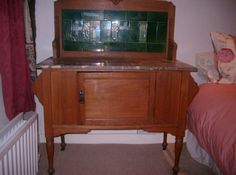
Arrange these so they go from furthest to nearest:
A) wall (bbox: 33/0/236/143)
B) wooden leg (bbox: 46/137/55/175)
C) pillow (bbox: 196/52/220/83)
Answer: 1. wall (bbox: 33/0/236/143)
2. pillow (bbox: 196/52/220/83)
3. wooden leg (bbox: 46/137/55/175)

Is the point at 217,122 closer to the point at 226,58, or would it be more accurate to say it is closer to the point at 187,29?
the point at 226,58

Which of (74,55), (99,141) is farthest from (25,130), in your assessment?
(99,141)

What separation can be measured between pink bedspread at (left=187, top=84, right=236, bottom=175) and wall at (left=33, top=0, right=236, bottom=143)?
0.53 m

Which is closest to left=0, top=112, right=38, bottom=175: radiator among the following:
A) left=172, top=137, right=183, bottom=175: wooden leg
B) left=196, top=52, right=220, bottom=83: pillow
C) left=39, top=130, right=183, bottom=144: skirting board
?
left=39, top=130, right=183, bottom=144: skirting board

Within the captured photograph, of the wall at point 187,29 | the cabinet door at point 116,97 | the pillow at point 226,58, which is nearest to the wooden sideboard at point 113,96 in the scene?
the cabinet door at point 116,97

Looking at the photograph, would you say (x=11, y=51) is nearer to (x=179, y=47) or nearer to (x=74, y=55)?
(x=74, y=55)

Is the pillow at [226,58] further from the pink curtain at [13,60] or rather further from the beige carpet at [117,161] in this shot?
→ the pink curtain at [13,60]

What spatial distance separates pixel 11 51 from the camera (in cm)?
126

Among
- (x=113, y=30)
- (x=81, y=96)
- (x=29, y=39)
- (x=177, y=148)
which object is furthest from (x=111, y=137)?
(x=29, y=39)

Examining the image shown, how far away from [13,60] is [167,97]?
1.00m

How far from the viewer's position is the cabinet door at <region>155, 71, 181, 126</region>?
4.74ft

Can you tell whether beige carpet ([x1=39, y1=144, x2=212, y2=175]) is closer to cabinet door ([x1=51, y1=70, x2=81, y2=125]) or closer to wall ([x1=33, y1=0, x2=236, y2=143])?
wall ([x1=33, y1=0, x2=236, y2=143])

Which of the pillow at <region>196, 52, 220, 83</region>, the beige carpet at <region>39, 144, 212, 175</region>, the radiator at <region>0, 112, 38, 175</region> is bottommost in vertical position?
A: the beige carpet at <region>39, 144, 212, 175</region>

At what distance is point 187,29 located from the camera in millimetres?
1997
